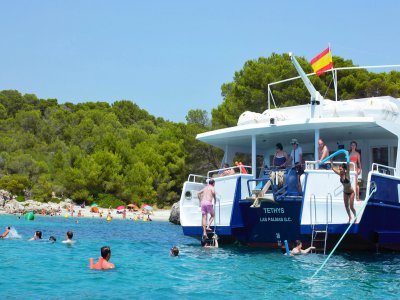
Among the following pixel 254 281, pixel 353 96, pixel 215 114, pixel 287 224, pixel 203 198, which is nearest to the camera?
pixel 254 281

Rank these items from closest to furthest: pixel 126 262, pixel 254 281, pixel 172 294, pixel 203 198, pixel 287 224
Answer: pixel 172 294, pixel 254 281, pixel 126 262, pixel 287 224, pixel 203 198

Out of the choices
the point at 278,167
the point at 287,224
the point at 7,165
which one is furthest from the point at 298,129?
the point at 7,165

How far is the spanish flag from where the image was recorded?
17.4m

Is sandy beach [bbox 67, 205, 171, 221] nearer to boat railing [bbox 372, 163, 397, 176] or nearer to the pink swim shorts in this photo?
the pink swim shorts

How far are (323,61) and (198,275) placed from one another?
8.53 m

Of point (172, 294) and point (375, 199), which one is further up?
point (375, 199)

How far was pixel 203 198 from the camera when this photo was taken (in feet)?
55.4

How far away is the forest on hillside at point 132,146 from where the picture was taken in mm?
37969

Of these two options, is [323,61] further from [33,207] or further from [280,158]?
[33,207]

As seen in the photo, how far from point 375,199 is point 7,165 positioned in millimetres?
49616

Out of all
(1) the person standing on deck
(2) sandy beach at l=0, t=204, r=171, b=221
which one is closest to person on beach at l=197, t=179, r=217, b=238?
(1) the person standing on deck

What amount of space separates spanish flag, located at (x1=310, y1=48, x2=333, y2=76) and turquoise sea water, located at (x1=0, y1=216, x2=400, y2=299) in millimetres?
5589

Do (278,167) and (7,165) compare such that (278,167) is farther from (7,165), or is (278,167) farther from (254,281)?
(7,165)

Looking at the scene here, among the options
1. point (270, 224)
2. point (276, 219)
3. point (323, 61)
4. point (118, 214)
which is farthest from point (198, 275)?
point (118, 214)
